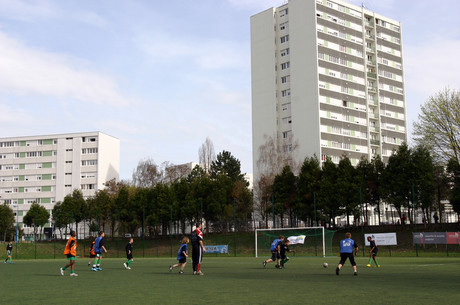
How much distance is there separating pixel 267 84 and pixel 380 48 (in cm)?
2656

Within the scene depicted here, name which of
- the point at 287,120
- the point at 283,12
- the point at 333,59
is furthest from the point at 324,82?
the point at 283,12

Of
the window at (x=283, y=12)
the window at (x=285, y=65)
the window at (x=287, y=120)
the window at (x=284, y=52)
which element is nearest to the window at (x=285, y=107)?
the window at (x=287, y=120)

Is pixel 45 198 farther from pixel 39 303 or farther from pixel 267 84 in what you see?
pixel 39 303

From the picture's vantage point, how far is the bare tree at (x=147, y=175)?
97125mm

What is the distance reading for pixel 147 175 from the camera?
97.8m

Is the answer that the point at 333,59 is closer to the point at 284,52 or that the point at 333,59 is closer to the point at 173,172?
the point at 284,52

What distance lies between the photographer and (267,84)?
9662 cm

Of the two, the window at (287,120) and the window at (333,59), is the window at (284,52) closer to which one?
the window at (333,59)

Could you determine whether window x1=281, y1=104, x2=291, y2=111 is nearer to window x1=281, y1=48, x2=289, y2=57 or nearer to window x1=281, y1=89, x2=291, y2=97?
window x1=281, y1=89, x2=291, y2=97

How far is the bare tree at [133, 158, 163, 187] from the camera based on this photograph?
97125 mm

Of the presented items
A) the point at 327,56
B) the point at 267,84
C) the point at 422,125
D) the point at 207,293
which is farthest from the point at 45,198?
the point at 207,293

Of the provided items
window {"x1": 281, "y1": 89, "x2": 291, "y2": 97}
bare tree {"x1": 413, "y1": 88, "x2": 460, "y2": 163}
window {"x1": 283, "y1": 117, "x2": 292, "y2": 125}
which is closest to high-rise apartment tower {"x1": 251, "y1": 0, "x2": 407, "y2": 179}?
window {"x1": 283, "y1": 117, "x2": 292, "y2": 125}

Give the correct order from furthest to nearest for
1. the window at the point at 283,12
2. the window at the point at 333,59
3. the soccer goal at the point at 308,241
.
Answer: the window at the point at 283,12 < the window at the point at 333,59 < the soccer goal at the point at 308,241

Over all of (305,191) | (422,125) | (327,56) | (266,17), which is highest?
(266,17)
